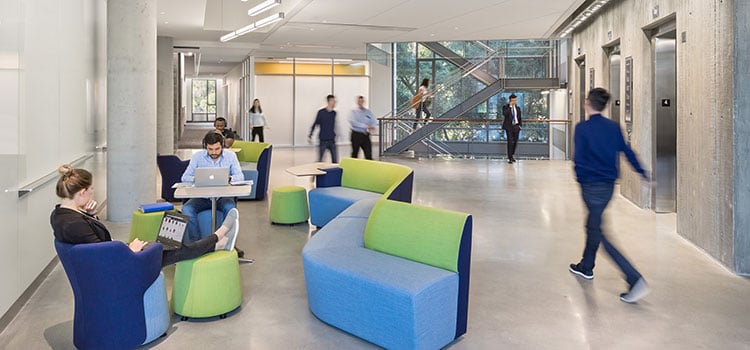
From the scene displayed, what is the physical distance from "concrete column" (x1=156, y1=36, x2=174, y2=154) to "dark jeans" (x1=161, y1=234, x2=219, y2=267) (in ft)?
45.7

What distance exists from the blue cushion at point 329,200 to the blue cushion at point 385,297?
9.40 feet

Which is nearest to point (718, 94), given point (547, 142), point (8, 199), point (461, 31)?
point (8, 199)

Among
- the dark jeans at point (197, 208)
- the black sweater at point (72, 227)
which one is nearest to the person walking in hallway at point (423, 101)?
the dark jeans at point (197, 208)

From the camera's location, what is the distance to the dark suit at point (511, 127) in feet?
51.6

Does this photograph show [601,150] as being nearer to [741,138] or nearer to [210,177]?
[741,138]

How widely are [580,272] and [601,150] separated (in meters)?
1.26

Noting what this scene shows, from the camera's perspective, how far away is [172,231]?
417 centimetres

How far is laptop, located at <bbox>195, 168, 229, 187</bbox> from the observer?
18.1 ft

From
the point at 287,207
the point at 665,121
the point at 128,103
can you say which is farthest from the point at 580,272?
the point at 128,103

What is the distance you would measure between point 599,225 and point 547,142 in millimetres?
12832

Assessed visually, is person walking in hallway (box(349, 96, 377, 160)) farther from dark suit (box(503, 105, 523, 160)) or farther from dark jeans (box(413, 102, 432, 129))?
dark jeans (box(413, 102, 432, 129))

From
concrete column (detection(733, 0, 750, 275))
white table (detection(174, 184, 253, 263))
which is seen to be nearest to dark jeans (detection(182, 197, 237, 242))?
white table (detection(174, 184, 253, 263))

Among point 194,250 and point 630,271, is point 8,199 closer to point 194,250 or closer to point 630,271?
point 194,250

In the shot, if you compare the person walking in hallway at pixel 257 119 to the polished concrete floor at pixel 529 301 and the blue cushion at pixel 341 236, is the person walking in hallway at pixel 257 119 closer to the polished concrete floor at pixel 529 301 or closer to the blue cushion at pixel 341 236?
the polished concrete floor at pixel 529 301
